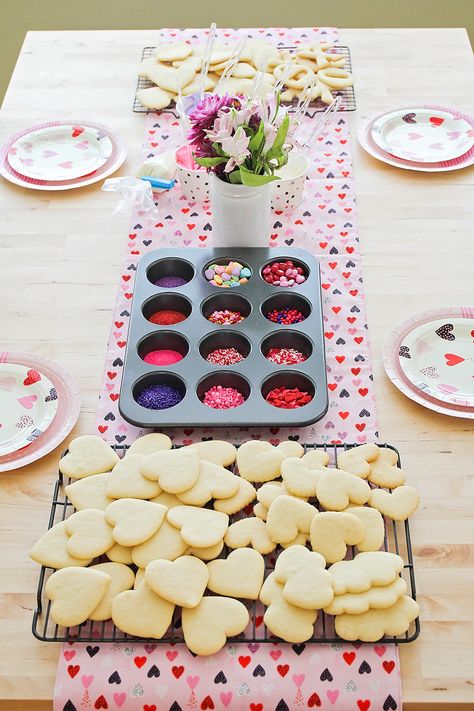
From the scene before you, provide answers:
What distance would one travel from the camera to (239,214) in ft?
6.13

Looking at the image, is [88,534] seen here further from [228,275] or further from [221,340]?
[228,275]

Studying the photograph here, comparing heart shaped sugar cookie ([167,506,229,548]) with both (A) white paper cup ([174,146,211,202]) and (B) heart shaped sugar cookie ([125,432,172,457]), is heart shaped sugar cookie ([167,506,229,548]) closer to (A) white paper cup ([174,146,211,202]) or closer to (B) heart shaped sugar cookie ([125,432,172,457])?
(B) heart shaped sugar cookie ([125,432,172,457])

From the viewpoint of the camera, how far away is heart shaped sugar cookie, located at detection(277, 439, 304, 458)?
1.48m

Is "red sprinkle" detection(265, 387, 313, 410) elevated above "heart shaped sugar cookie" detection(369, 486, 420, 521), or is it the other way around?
"heart shaped sugar cookie" detection(369, 486, 420, 521)

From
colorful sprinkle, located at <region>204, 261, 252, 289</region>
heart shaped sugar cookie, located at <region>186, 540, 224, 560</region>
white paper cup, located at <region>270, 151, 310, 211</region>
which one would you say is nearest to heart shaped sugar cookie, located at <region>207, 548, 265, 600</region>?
heart shaped sugar cookie, located at <region>186, 540, 224, 560</region>

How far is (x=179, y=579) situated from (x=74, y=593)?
0.16 meters

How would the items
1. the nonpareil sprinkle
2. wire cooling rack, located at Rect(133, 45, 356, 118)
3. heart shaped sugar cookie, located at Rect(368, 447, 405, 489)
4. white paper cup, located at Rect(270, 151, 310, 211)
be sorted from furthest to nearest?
1. wire cooling rack, located at Rect(133, 45, 356, 118)
2. white paper cup, located at Rect(270, 151, 310, 211)
3. the nonpareil sprinkle
4. heart shaped sugar cookie, located at Rect(368, 447, 405, 489)

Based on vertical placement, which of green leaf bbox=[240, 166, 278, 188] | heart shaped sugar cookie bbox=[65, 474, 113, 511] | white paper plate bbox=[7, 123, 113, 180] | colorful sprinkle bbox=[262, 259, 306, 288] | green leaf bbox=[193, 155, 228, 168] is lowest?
heart shaped sugar cookie bbox=[65, 474, 113, 511]

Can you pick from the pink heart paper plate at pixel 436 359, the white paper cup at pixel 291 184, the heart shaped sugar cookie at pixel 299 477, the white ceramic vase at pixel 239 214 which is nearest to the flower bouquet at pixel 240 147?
the white ceramic vase at pixel 239 214

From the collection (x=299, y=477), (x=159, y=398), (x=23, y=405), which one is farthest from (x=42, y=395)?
(x=299, y=477)

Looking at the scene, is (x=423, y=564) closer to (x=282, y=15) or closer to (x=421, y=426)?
(x=421, y=426)

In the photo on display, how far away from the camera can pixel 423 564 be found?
138 centimetres

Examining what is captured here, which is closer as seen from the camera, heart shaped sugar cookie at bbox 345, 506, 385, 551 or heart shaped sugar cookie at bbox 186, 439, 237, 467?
heart shaped sugar cookie at bbox 345, 506, 385, 551

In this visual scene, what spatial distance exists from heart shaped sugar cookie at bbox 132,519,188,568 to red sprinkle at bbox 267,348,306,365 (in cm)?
47
